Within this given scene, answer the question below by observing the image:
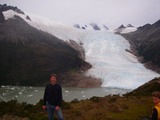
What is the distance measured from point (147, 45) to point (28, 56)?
185ft

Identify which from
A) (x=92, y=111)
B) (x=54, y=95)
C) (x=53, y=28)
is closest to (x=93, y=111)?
(x=92, y=111)

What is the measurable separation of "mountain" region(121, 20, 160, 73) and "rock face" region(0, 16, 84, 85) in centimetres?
2869

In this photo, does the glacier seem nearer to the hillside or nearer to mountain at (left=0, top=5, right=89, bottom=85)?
mountain at (left=0, top=5, right=89, bottom=85)

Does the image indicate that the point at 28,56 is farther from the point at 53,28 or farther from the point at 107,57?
the point at 53,28

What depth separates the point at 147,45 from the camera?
118312mm

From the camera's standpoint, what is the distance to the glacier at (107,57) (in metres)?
74.4

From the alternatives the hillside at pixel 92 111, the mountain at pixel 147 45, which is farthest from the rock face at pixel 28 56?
the hillside at pixel 92 111

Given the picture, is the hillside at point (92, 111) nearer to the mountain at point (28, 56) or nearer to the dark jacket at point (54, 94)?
the dark jacket at point (54, 94)

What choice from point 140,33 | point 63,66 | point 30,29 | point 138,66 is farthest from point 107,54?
point 140,33

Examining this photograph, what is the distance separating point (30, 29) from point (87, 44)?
1064 inches

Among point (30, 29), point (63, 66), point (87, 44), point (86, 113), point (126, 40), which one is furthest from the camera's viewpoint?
point (126, 40)

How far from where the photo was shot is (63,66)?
85250mm

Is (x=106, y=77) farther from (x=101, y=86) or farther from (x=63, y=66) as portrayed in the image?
(x=63, y=66)

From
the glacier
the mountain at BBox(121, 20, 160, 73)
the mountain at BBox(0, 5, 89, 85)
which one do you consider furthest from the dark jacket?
the mountain at BBox(121, 20, 160, 73)
